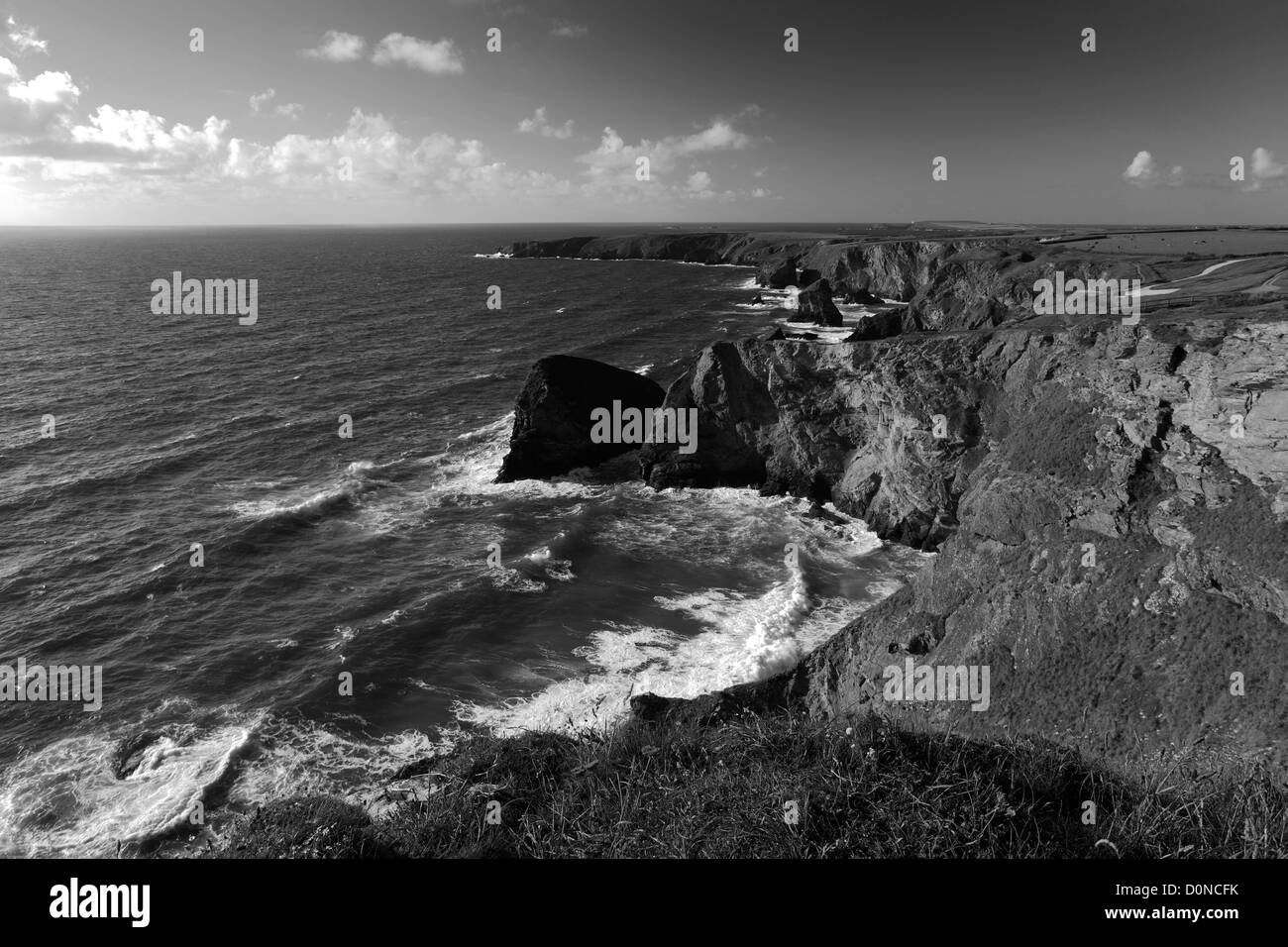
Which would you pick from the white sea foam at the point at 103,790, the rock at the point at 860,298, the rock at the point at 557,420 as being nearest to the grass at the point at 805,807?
the white sea foam at the point at 103,790

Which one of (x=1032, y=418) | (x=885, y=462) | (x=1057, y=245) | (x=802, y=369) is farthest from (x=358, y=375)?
(x=1057, y=245)

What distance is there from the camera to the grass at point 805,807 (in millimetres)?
6926

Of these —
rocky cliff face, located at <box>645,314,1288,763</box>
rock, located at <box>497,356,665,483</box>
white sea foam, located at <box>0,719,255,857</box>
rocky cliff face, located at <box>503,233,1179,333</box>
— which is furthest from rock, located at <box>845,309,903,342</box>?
white sea foam, located at <box>0,719,255,857</box>

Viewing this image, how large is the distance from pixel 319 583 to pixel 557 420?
19.1m

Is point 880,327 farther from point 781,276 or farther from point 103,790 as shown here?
point 781,276

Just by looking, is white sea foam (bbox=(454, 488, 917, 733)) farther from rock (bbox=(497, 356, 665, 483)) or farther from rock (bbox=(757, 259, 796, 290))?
rock (bbox=(757, 259, 796, 290))

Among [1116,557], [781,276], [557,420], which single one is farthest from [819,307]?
[1116,557]

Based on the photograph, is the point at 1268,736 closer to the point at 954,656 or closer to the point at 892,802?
the point at 954,656

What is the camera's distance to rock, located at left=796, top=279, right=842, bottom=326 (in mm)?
85750

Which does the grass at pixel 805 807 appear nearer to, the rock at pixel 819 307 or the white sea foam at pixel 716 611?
the white sea foam at pixel 716 611

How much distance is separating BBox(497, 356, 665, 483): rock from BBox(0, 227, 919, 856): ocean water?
180 cm

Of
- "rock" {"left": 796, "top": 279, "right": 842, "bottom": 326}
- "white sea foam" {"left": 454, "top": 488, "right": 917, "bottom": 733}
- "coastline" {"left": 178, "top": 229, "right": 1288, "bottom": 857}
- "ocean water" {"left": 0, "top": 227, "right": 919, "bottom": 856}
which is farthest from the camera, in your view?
"rock" {"left": 796, "top": 279, "right": 842, "bottom": 326}
